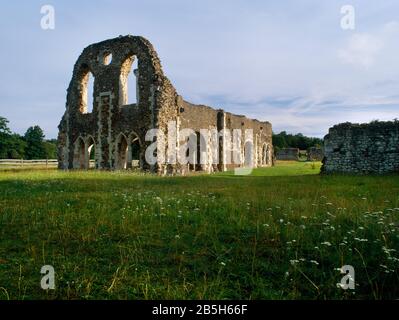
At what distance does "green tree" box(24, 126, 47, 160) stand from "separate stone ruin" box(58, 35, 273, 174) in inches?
1893

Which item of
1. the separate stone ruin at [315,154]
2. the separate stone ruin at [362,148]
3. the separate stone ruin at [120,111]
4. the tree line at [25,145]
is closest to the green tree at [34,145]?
the tree line at [25,145]

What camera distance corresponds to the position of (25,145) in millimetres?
71250

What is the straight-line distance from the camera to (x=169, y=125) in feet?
Result: 83.7

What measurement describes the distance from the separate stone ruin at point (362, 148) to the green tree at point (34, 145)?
64.6 m

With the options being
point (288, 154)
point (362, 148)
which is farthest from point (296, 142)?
point (362, 148)

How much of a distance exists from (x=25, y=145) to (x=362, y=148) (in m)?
66.2

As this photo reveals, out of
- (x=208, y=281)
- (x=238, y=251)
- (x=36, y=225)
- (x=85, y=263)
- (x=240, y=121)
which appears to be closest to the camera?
(x=208, y=281)

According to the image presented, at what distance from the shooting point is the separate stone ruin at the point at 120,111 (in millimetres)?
24766

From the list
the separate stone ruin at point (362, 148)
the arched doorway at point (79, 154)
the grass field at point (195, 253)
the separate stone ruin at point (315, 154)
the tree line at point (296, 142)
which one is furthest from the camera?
the tree line at point (296, 142)

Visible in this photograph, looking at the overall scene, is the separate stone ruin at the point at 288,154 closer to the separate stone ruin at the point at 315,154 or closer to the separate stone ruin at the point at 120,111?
the separate stone ruin at the point at 315,154

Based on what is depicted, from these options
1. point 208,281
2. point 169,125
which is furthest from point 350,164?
point 208,281

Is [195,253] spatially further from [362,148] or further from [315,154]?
[315,154]
